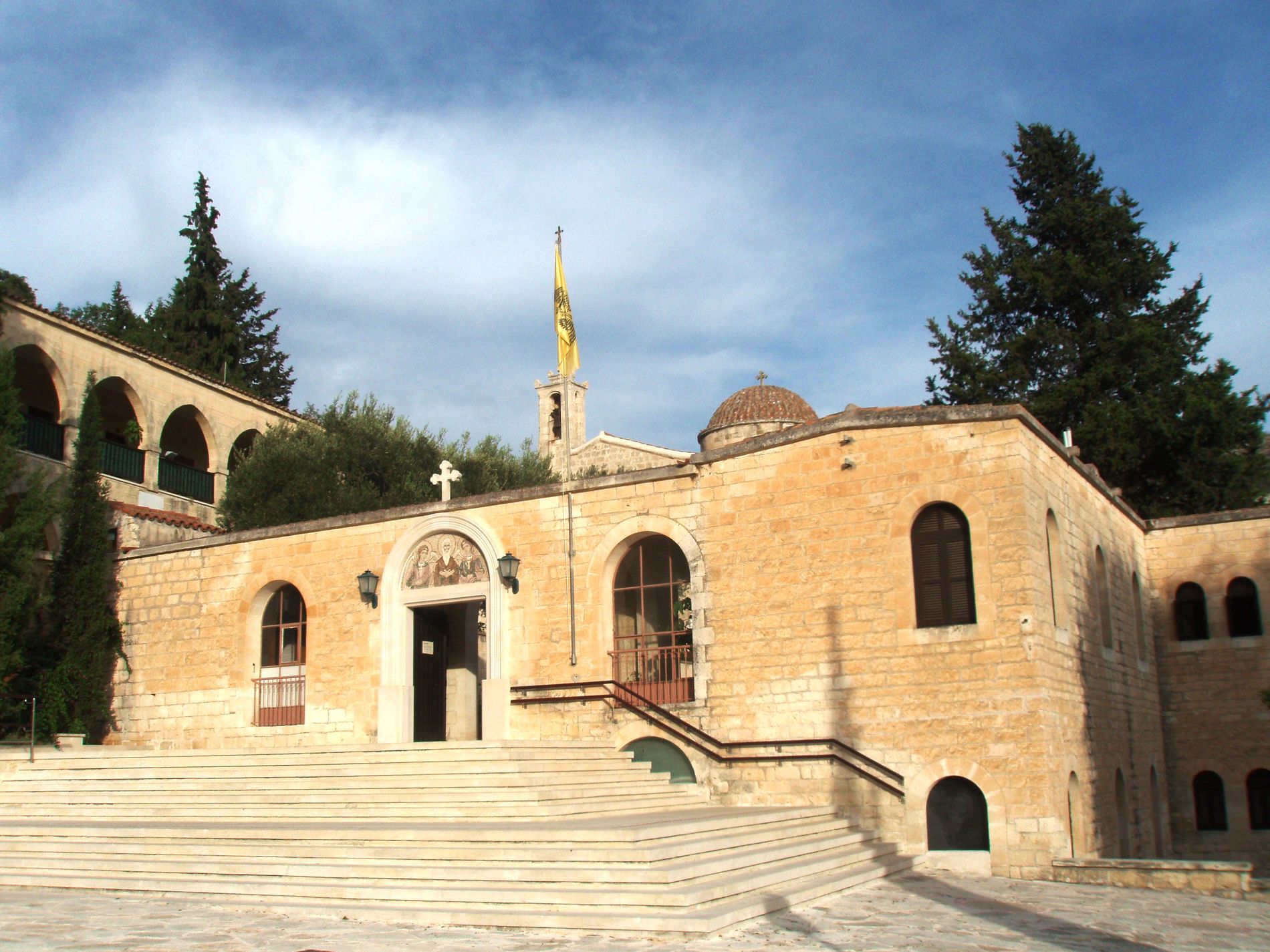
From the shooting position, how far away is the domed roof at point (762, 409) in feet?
81.0

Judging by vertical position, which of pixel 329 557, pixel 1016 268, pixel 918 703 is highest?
pixel 1016 268

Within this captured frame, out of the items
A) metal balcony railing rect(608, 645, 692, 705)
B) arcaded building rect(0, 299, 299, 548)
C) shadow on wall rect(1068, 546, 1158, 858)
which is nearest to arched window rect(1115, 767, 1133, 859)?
shadow on wall rect(1068, 546, 1158, 858)

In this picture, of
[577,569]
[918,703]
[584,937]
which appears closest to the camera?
[584,937]

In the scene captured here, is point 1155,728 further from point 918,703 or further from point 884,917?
point 884,917

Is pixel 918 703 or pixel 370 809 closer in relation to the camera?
pixel 370 809

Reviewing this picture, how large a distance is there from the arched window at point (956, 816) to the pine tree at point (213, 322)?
27.2 m

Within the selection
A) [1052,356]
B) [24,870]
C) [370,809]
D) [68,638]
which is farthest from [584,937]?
[1052,356]

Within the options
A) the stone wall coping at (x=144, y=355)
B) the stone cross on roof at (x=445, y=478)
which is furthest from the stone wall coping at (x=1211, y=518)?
the stone wall coping at (x=144, y=355)

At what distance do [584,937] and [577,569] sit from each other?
7.39 metres

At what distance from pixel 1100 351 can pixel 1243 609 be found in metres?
9.76

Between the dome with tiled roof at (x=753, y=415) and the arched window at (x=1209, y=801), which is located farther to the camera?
the dome with tiled roof at (x=753, y=415)

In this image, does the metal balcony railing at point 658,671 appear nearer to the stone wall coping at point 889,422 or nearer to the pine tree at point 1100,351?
the stone wall coping at point 889,422

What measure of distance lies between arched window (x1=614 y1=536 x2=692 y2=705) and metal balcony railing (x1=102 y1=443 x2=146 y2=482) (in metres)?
12.4

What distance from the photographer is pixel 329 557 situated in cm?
1683
